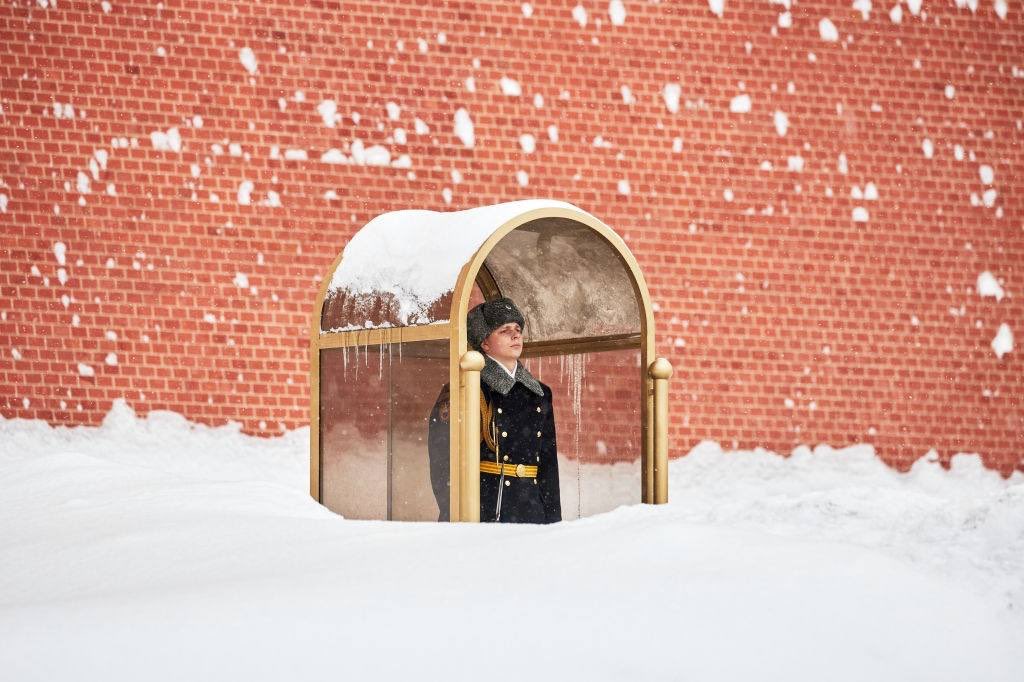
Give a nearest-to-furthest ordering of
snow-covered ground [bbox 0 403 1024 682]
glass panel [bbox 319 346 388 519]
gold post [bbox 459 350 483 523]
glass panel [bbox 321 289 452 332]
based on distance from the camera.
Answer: snow-covered ground [bbox 0 403 1024 682] → gold post [bbox 459 350 483 523] → glass panel [bbox 321 289 452 332] → glass panel [bbox 319 346 388 519]

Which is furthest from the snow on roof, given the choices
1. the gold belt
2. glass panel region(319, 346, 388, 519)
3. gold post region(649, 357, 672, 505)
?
gold post region(649, 357, 672, 505)

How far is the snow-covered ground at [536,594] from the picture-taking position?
273 cm

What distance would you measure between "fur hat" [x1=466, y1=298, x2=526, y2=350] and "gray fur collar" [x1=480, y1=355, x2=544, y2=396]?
0.11 meters

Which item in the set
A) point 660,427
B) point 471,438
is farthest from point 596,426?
point 471,438

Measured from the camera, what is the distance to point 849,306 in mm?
8453

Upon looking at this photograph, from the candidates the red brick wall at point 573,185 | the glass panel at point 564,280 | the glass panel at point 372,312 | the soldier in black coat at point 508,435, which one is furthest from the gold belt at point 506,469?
the red brick wall at point 573,185

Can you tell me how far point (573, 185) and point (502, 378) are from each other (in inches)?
136

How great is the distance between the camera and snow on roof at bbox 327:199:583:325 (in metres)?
4.65

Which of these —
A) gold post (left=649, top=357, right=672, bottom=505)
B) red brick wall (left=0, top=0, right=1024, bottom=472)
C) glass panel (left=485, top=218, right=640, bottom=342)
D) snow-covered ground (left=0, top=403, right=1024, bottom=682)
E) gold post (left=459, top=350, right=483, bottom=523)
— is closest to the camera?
snow-covered ground (left=0, top=403, right=1024, bottom=682)

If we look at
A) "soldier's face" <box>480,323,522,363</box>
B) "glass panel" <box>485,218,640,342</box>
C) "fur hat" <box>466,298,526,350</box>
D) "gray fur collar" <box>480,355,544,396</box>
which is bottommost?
"gray fur collar" <box>480,355,544,396</box>

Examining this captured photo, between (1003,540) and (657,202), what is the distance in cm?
504

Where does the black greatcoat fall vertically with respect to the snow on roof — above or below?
below

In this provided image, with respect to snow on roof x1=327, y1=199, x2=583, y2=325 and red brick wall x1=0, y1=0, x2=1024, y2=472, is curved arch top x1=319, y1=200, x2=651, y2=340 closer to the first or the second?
snow on roof x1=327, y1=199, x2=583, y2=325

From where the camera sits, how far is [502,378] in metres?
4.82
